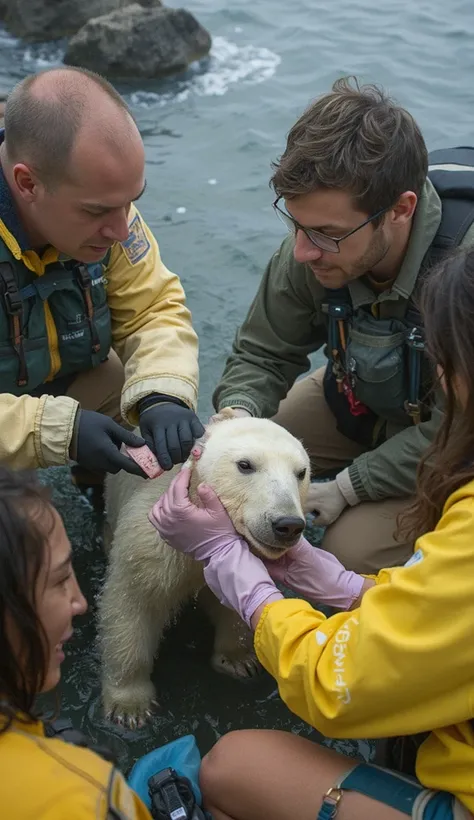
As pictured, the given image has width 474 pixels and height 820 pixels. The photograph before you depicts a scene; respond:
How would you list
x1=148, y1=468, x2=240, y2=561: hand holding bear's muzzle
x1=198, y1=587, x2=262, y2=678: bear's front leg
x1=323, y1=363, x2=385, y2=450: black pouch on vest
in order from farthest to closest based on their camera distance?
x1=323, y1=363, x2=385, y2=450: black pouch on vest → x1=198, y1=587, x2=262, y2=678: bear's front leg → x1=148, y1=468, x2=240, y2=561: hand holding bear's muzzle

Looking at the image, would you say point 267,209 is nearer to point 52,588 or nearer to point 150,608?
point 150,608

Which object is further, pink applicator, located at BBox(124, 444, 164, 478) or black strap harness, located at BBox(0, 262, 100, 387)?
black strap harness, located at BBox(0, 262, 100, 387)

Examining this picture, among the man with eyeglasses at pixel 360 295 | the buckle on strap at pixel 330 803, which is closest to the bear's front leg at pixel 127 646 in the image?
the man with eyeglasses at pixel 360 295

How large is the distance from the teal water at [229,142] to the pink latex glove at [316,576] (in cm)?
84

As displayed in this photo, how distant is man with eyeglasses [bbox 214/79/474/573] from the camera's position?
373 centimetres

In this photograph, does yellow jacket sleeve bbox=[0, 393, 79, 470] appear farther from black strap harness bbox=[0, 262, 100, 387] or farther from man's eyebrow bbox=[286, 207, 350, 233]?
man's eyebrow bbox=[286, 207, 350, 233]

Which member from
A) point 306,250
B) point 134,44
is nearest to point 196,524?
point 306,250

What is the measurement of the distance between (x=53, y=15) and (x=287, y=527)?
12.7m

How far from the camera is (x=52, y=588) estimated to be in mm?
2359

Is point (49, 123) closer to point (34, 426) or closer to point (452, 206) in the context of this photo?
point (34, 426)

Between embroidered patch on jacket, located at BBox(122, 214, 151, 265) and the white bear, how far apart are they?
1.09m

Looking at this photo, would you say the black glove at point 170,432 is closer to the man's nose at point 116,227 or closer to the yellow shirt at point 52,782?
the man's nose at point 116,227

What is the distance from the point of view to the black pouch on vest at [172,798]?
2.88m

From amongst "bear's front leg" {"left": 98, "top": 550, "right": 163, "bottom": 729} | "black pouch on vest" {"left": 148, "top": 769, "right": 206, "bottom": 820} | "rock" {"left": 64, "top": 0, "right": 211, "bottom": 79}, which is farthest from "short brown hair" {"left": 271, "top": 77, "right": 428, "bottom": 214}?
"rock" {"left": 64, "top": 0, "right": 211, "bottom": 79}
